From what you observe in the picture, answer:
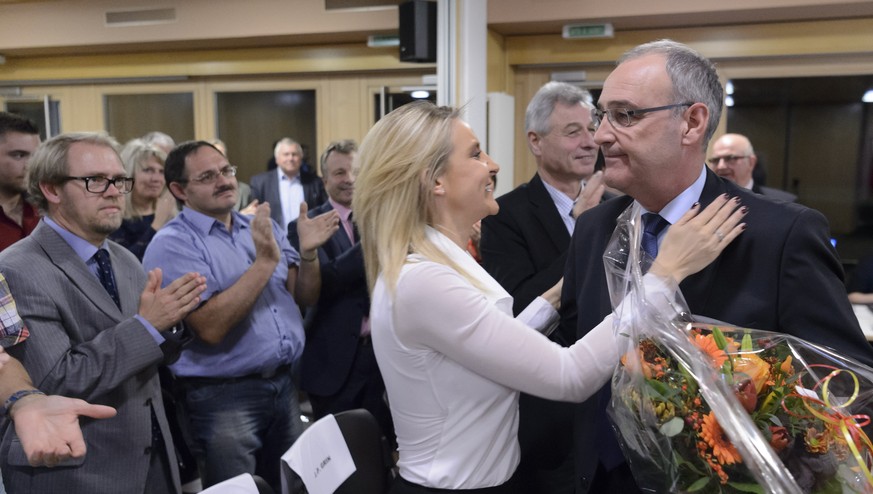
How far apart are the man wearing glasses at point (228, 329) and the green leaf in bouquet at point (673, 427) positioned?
179 cm

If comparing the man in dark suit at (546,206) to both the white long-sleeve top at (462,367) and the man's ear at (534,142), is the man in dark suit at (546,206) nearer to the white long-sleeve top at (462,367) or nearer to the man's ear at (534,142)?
the man's ear at (534,142)

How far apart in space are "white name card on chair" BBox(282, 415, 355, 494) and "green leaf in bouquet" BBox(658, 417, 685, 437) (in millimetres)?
880

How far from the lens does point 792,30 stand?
16.7ft

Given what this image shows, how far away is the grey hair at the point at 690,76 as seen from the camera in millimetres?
1317

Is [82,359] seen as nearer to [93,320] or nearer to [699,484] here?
[93,320]

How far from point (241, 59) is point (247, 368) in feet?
14.5

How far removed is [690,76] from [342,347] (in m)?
1.97

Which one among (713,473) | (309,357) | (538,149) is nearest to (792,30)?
(538,149)

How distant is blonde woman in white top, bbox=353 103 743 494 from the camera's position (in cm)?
135

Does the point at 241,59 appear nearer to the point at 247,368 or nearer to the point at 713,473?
the point at 247,368

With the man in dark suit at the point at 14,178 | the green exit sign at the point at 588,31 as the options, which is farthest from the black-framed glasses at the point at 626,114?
the green exit sign at the point at 588,31

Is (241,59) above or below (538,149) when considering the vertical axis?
above

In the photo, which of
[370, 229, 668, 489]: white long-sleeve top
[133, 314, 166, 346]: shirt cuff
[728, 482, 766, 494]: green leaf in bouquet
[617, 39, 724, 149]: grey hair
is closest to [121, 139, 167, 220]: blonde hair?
[133, 314, 166, 346]: shirt cuff

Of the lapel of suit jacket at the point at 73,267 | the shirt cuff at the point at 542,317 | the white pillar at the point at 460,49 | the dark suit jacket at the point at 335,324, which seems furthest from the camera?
the white pillar at the point at 460,49
